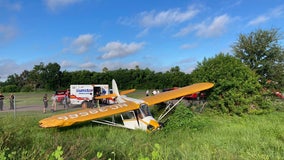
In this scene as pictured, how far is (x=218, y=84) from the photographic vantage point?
1127 cm

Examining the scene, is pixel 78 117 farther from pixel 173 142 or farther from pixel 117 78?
pixel 117 78

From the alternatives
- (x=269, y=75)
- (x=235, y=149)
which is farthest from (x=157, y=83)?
(x=235, y=149)

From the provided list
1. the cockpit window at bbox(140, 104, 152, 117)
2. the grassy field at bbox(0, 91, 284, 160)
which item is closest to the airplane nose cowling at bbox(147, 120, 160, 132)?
the grassy field at bbox(0, 91, 284, 160)

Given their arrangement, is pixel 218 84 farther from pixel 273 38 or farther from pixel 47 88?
pixel 47 88

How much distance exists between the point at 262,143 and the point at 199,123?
10.2ft

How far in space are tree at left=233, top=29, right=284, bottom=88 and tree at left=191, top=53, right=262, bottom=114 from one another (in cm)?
288

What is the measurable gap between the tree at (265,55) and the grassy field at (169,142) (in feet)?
12.3

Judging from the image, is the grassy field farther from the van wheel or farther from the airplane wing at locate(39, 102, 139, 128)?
the van wheel

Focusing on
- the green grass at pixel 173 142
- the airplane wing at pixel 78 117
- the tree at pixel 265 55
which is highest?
the tree at pixel 265 55

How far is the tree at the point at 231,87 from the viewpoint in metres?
10.6

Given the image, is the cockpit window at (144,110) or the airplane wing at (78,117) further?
the cockpit window at (144,110)

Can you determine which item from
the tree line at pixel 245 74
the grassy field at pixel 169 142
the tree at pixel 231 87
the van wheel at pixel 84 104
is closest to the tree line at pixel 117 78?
the van wheel at pixel 84 104

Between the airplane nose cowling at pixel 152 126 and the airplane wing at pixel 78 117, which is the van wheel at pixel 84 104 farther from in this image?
the airplane nose cowling at pixel 152 126

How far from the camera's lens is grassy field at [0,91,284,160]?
4.48 meters
